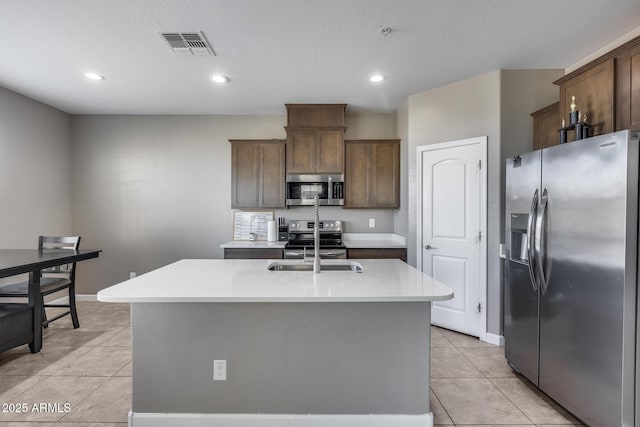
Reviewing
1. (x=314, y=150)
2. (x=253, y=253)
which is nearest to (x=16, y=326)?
(x=253, y=253)

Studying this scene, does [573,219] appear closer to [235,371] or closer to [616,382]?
[616,382]

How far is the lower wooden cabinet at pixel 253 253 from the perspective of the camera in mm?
3988

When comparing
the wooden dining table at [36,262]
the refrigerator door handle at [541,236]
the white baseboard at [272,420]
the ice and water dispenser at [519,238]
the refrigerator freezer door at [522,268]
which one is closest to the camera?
the white baseboard at [272,420]

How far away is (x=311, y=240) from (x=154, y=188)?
7.93ft

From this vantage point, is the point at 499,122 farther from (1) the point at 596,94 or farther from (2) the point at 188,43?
(2) the point at 188,43

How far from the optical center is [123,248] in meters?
4.65

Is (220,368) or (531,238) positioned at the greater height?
(531,238)

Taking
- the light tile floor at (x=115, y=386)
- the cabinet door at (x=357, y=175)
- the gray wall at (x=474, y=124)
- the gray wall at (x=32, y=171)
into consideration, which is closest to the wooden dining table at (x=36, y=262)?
the light tile floor at (x=115, y=386)

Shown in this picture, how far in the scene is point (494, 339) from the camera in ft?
10.5

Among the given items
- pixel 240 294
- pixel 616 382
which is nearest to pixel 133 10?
pixel 240 294

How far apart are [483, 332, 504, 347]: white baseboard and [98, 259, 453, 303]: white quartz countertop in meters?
1.68

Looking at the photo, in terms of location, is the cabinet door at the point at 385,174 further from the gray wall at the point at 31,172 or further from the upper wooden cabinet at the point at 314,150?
the gray wall at the point at 31,172

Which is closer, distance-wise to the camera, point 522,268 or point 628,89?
point 628,89

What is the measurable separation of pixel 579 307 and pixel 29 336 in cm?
436
